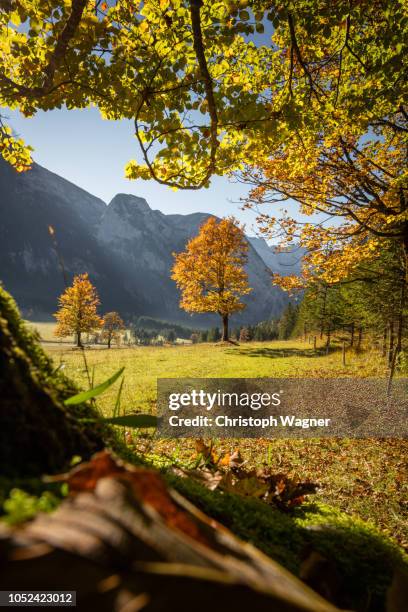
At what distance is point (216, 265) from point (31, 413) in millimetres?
40004

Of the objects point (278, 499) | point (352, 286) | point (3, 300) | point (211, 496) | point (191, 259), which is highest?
point (191, 259)

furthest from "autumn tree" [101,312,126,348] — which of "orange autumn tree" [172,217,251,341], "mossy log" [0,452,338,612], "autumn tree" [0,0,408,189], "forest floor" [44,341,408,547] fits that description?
"mossy log" [0,452,338,612]

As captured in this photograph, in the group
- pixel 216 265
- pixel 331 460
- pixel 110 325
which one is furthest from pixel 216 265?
pixel 110 325

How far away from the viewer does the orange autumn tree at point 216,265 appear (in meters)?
39.7

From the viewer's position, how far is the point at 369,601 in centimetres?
101

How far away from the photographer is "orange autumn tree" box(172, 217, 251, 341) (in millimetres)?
39688

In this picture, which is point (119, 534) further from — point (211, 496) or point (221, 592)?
point (211, 496)

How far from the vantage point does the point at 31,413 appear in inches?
32.4

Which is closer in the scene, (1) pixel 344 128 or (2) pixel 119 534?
(2) pixel 119 534

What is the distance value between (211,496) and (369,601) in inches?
22.3

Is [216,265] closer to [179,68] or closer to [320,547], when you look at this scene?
[179,68]

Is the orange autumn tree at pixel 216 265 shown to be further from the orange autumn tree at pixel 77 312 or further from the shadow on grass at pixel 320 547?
the shadow on grass at pixel 320 547

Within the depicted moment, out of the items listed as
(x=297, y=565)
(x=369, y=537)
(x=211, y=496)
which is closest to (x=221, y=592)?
(x=297, y=565)

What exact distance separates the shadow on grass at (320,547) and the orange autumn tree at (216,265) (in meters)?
38.0
